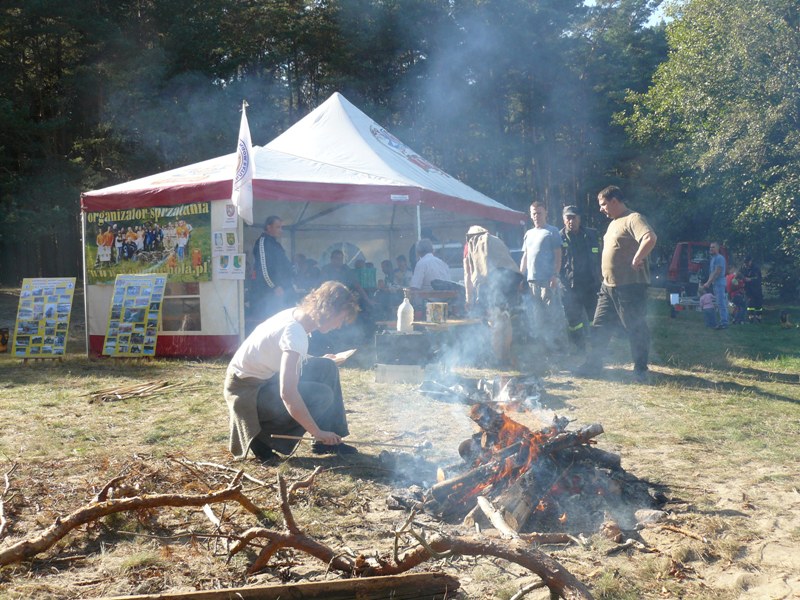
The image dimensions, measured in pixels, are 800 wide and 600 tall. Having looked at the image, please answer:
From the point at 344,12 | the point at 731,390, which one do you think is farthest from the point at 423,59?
the point at 731,390

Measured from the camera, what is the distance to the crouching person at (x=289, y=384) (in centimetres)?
417

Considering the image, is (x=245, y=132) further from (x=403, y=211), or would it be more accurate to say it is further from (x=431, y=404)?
(x=403, y=211)

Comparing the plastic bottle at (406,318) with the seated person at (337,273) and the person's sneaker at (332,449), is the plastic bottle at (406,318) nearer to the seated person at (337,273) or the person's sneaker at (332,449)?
the seated person at (337,273)

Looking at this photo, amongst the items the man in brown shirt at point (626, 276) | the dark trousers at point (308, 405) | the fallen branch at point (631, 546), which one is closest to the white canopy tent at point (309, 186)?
the man in brown shirt at point (626, 276)

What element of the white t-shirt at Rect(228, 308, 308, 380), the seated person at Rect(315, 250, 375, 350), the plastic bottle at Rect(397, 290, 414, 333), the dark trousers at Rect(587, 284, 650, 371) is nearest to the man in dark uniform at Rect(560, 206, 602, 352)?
the dark trousers at Rect(587, 284, 650, 371)

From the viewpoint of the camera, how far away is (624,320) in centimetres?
714

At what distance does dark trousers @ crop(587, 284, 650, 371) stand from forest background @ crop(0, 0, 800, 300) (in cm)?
1209

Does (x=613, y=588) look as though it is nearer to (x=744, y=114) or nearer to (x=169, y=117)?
(x=744, y=114)

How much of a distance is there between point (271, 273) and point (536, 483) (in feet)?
18.8

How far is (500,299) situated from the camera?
8.38m

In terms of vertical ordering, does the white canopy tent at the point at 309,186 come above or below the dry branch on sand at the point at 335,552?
above

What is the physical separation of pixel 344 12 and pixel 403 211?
14.3 metres

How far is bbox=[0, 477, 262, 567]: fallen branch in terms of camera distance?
287 cm

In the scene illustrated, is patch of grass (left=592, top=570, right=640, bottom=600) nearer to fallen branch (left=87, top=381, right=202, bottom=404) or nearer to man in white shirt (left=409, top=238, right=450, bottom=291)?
fallen branch (left=87, top=381, right=202, bottom=404)
